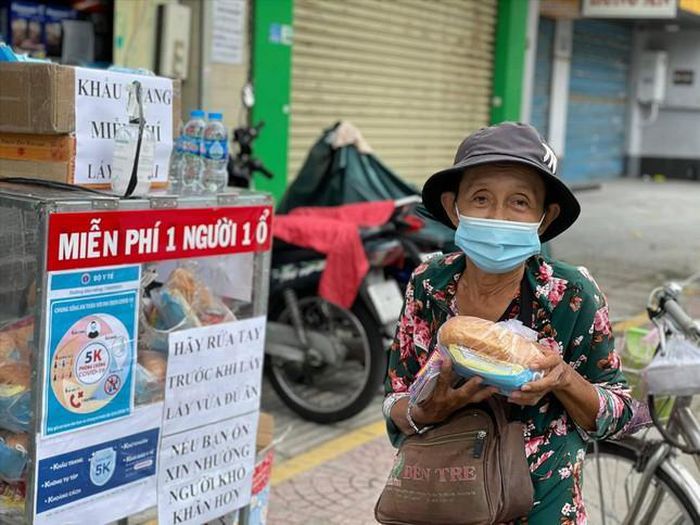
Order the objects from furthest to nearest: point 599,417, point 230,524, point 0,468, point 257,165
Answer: point 257,165, point 230,524, point 0,468, point 599,417

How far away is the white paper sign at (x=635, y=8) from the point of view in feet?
52.1

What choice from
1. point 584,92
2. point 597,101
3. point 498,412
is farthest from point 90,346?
point 597,101

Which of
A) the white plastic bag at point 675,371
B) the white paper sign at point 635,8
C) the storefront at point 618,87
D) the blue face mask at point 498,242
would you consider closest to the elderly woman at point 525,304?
the blue face mask at point 498,242

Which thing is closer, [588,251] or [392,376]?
[392,376]

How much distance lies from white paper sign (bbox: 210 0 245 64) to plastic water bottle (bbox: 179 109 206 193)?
13.3ft

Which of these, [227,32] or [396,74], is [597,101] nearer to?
[396,74]

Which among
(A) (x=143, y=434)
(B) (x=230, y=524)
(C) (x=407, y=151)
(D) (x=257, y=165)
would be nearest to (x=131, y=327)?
(A) (x=143, y=434)

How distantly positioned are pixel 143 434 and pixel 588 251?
31.9ft

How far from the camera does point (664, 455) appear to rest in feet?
9.86

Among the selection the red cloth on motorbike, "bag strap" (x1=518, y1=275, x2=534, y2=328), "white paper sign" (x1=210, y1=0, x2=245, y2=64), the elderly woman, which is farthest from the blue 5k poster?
"white paper sign" (x1=210, y1=0, x2=245, y2=64)

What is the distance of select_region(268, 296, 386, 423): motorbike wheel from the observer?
5328 millimetres

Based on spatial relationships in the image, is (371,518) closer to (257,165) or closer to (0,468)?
(0,468)

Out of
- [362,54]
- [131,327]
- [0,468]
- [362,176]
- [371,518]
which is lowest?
[371,518]

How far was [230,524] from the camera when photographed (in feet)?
11.4
